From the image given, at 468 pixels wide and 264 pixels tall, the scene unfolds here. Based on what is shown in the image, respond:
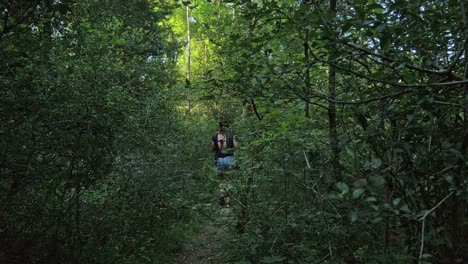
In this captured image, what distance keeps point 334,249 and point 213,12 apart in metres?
4.78

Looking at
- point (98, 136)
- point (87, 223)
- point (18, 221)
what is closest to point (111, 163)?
point (98, 136)

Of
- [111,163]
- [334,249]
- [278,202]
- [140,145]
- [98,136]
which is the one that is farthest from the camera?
[140,145]

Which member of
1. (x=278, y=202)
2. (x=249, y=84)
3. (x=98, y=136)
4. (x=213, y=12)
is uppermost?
(x=213, y=12)

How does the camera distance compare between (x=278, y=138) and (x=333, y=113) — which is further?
(x=278, y=138)

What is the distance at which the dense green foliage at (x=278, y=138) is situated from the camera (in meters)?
2.40

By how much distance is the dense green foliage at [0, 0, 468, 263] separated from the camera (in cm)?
240

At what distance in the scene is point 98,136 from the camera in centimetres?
395

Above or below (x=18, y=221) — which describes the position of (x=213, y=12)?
above

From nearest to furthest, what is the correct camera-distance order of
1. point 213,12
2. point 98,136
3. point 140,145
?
1. point 98,136
2. point 140,145
3. point 213,12

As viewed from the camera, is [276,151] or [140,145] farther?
[140,145]

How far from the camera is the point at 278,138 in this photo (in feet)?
13.0

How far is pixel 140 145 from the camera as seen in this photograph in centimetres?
506

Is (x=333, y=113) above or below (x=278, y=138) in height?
above

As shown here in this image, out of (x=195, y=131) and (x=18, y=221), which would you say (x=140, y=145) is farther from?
(x=195, y=131)
